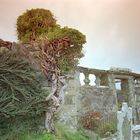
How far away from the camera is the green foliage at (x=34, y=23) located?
7.72 meters

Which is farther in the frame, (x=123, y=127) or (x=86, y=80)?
(x=86, y=80)

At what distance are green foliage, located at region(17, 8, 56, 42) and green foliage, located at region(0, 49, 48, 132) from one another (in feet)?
7.00

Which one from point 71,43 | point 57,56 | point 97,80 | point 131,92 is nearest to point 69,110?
point 57,56

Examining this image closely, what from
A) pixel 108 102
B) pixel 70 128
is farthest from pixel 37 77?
pixel 108 102

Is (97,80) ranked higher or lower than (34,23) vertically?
lower

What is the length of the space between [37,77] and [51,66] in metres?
0.36

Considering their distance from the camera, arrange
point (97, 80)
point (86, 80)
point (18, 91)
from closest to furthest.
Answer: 1. point (18, 91)
2. point (86, 80)
3. point (97, 80)

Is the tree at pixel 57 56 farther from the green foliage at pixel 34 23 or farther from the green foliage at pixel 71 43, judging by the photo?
the green foliage at pixel 34 23

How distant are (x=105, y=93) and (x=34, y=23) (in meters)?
3.75

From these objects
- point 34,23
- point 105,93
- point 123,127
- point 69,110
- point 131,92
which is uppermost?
point 34,23

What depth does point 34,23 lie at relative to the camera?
779 centimetres

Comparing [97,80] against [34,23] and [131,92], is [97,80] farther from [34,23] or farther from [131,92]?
[34,23]

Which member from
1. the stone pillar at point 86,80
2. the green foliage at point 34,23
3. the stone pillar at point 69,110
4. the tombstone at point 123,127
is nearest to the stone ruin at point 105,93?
the stone pillar at point 86,80

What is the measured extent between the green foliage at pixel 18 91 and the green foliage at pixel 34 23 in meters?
2.13
